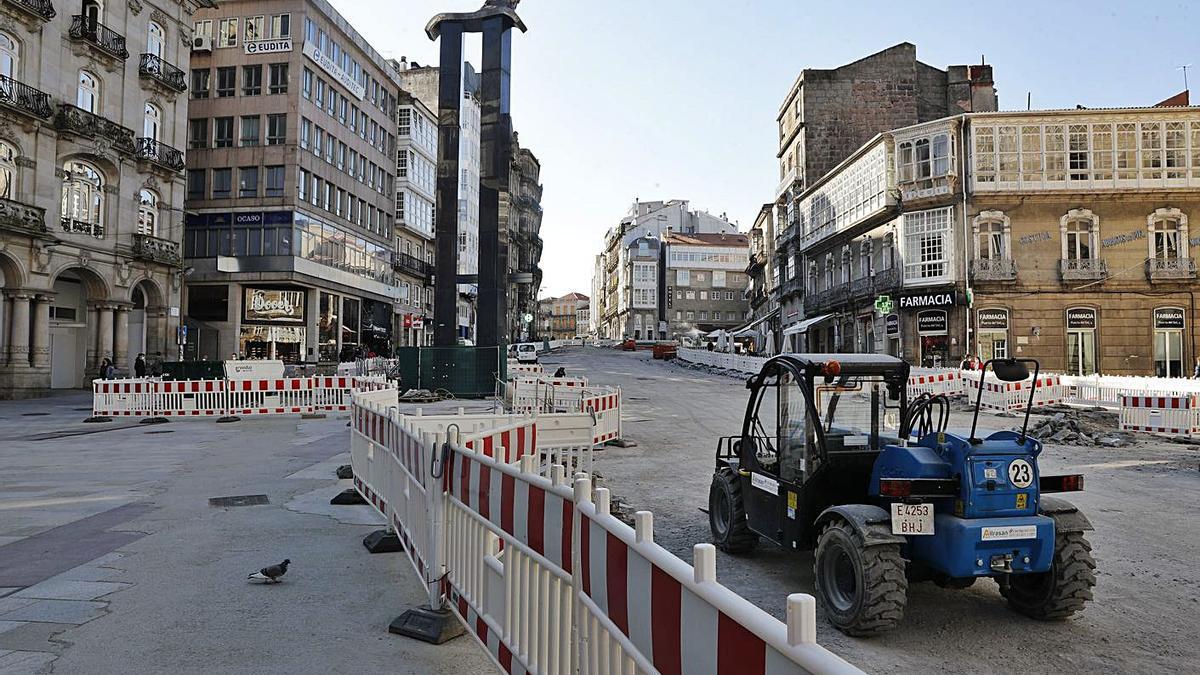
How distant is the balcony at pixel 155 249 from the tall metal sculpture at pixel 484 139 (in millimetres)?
16316

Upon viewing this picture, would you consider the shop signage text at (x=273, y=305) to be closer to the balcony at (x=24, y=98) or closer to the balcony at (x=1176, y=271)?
the balcony at (x=24, y=98)

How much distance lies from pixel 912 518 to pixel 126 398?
20726 mm

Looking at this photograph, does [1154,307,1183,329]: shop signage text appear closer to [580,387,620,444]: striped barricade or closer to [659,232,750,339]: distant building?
[580,387,620,444]: striped barricade

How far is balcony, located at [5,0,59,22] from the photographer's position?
24748mm

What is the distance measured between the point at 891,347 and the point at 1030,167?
32.8 ft

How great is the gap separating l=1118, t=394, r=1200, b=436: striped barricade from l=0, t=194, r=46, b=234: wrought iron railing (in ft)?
105

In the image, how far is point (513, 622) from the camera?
344cm

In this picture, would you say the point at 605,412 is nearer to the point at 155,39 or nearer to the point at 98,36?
the point at 98,36

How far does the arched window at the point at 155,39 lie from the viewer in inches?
1266

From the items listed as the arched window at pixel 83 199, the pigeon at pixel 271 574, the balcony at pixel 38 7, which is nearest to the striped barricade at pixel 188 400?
the arched window at pixel 83 199

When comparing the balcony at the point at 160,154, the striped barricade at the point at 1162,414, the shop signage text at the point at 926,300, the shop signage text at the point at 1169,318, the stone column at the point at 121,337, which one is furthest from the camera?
the shop signage text at the point at 926,300

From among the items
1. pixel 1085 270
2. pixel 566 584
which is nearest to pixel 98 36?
pixel 566 584

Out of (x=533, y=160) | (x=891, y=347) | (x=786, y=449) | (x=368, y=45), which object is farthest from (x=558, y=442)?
(x=533, y=160)

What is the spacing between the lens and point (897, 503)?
4.66 m
